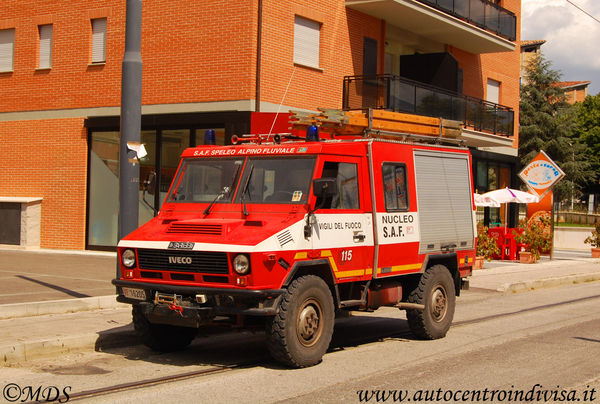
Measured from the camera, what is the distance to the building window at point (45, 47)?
24.4m

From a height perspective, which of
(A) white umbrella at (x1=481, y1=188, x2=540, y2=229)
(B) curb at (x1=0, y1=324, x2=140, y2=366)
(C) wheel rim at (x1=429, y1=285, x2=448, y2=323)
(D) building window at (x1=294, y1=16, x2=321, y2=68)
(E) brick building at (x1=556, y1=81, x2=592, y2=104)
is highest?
(E) brick building at (x1=556, y1=81, x2=592, y2=104)

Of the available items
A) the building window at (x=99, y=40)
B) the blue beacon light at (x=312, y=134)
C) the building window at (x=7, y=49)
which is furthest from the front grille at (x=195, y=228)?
the building window at (x=7, y=49)

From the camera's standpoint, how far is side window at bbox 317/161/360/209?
9.17 meters

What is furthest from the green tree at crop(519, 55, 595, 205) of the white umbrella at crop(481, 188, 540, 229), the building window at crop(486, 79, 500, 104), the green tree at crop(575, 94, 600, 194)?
the white umbrella at crop(481, 188, 540, 229)

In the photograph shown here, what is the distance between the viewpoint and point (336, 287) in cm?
898

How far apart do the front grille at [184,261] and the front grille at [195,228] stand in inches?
12.2

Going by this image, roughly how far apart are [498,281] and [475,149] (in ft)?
41.9

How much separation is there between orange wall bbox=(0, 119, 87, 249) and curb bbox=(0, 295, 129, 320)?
1205 centimetres

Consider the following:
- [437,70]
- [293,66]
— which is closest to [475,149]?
[437,70]

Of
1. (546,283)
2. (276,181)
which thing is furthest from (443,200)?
(546,283)

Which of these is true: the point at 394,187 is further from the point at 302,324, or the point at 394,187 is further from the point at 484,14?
the point at 484,14

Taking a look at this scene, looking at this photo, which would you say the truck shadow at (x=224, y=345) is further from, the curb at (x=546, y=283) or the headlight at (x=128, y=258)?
the curb at (x=546, y=283)

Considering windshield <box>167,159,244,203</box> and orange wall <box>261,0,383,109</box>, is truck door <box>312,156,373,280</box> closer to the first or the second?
windshield <box>167,159,244,203</box>

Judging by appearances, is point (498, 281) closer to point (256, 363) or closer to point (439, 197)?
point (439, 197)
